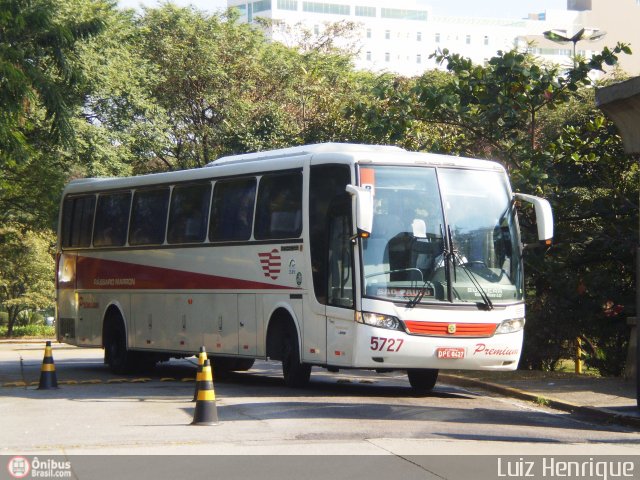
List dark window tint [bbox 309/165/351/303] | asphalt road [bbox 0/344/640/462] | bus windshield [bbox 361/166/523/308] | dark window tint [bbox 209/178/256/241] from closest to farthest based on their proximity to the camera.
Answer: asphalt road [bbox 0/344/640/462]
bus windshield [bbox 361/166/523/308]
dark window tint [bbox 309/165/351/303]
dark window tint [bbox 209/178/256/241]

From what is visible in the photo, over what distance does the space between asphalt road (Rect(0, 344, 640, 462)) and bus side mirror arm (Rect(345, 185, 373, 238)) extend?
2.36 meters

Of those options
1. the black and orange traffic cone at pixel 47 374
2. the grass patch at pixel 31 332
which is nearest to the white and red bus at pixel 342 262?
the black and orange traffic cone at pixel 47 374

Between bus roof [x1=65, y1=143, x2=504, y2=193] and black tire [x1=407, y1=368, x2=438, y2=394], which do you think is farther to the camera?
black tire [x1=407, y1=368, x2=438, y2=394]

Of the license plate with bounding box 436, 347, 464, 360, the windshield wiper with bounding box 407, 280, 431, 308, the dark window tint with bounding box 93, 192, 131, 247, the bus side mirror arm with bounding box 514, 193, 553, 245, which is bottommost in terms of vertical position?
the license plate with bounding box 436, 347, 464, 360

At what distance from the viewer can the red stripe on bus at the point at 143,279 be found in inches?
728

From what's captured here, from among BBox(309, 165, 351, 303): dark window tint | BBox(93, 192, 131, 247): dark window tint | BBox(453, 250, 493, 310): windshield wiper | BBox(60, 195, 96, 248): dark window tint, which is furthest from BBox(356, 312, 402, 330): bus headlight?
BBox(60, 195, 96, 248): dark window tint

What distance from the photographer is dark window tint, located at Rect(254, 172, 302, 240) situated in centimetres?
1705

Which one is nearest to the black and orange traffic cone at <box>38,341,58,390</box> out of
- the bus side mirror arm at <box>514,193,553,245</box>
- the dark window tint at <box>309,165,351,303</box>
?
the dark window tint at <box>309,165,351,303</box>

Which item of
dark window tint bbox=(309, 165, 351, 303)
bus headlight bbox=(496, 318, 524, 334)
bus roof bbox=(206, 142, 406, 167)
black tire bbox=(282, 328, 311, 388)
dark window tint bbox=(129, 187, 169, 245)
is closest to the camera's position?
bus headlight bbox=(496, 318, 524, 334)

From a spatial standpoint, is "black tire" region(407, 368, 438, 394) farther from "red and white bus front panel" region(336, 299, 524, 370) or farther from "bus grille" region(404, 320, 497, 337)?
"bus grille" region(404, 320, 497, 337)

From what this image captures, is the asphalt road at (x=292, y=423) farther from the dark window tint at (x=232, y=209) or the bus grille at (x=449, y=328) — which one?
the dark window tint at (x=232, y=209)

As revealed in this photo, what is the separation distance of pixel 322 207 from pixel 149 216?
5423mm

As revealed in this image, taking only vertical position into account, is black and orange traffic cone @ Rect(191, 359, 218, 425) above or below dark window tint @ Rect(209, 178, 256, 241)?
below

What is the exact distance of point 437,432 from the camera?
1227cm
